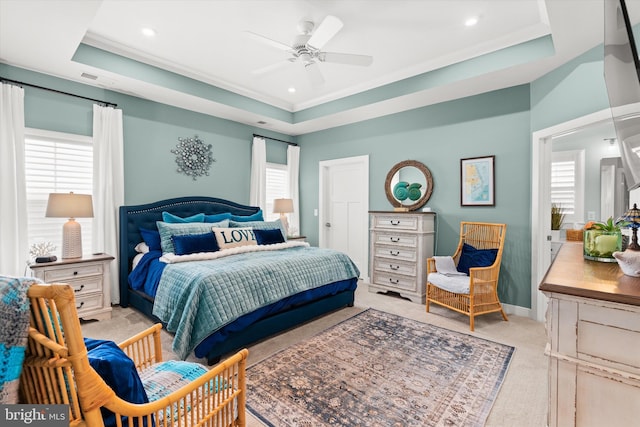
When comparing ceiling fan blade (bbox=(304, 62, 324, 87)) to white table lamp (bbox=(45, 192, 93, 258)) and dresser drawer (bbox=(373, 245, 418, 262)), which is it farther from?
white table lamp (bbox=(45, 192, 93, 258))

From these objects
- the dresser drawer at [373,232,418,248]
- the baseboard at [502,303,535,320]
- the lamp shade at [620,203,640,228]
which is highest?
the lamp shade at [620,203,640,228]

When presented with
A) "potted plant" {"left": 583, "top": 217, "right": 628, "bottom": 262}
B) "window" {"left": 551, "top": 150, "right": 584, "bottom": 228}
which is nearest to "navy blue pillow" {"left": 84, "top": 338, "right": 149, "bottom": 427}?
"potted plant" {"left": 583, "top": 217, "right": 628, "bottom": 262}

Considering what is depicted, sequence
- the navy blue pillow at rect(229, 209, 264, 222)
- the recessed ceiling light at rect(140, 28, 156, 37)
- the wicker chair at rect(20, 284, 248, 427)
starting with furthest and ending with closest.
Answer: the navy blue pillow at rect(229, 209, 264, 222), the recessed ceiling light at rect(140, 28, 156, 37), the wicker chair at rect(20, 284, 248, 427)

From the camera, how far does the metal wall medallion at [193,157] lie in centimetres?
439

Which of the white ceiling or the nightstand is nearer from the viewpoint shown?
the white ceiling

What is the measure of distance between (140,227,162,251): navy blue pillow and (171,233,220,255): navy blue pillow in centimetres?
46

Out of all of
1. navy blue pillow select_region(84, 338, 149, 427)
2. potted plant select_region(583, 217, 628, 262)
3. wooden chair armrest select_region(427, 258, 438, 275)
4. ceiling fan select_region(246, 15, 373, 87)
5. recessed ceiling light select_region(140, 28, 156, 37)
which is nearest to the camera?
navy blue pillow select_region(84, 338, 149, 427)

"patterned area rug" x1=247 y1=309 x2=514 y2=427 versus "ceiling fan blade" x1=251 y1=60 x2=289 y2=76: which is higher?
"ceiling fan blade" x1=251 y1=60 x2=289 y2=76

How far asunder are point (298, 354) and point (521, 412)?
158cm

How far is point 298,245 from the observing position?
3992 millimetres

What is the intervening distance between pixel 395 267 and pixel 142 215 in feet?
11.2

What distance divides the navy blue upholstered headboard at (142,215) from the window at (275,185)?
1.14m

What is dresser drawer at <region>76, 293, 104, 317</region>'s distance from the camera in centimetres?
317

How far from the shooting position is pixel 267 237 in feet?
13.1
